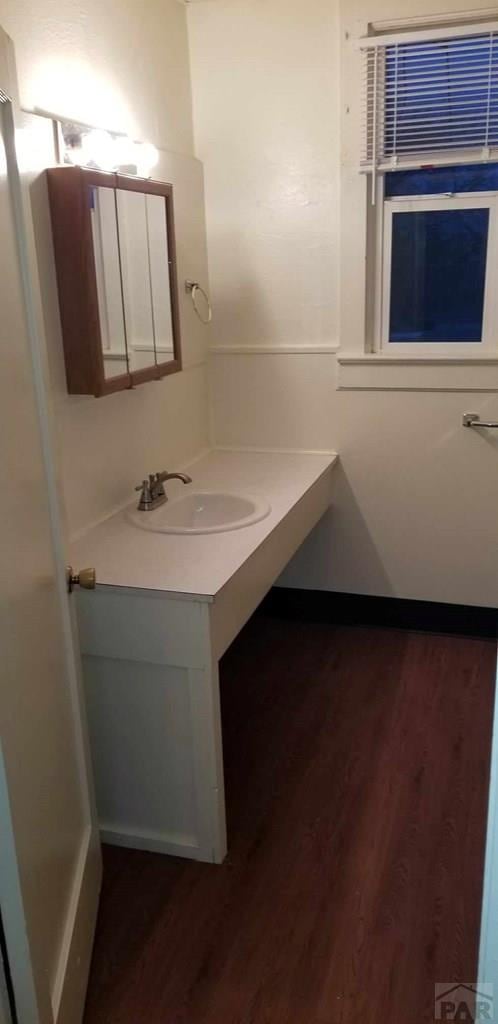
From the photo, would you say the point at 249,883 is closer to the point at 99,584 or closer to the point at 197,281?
the point at 99,584

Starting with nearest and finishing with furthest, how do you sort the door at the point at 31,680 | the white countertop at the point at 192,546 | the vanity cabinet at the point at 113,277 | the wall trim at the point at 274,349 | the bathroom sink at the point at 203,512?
the door at the point at 31,680 < the white countertop at the point at 192,546 < the vanity cabinet at the point at 113,277 < the bathroom sink at the point at 203,512 < the wall trim at the point at 274,349

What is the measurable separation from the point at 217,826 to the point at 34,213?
1.55 m

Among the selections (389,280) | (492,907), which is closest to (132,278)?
(389,280)

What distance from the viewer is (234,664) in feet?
10.0

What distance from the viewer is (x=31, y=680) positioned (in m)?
1.38

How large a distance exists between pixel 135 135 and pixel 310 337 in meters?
0.94

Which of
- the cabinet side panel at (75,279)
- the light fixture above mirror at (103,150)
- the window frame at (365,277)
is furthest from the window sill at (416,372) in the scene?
the cabinet side panel at (75,279)

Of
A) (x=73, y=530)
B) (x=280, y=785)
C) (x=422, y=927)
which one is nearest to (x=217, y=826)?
(x=280, y=785)

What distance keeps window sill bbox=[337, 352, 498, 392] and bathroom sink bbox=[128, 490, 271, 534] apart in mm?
726

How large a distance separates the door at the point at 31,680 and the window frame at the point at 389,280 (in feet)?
5.82

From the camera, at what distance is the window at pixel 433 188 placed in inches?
106

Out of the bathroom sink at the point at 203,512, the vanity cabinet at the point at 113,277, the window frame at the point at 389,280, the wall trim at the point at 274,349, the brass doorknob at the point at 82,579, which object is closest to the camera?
the brass doorknob at the point at 82,579

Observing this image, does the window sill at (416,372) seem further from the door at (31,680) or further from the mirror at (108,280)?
the door at (31,680)

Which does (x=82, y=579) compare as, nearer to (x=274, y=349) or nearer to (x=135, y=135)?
(x=135, y=135)
